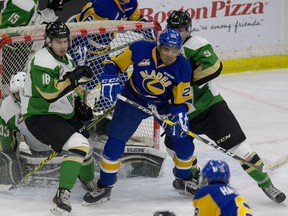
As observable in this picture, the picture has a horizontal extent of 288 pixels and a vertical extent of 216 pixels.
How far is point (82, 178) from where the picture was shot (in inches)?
211

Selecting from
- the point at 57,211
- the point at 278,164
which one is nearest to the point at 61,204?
the point at 57,211

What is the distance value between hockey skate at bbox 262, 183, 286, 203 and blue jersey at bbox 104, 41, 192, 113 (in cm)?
67

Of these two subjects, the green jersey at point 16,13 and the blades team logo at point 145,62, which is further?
the green jersey at point 16,13

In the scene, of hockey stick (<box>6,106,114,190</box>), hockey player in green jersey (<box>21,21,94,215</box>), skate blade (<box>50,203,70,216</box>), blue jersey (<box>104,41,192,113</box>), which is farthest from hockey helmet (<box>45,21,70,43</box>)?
skate blade (<box>50,203,70,216</box>)

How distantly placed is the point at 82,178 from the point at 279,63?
3.68 metres

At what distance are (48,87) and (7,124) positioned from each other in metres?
0.62

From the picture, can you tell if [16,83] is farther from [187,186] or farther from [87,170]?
[187,186]

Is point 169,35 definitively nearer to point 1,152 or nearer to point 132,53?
point 132,53

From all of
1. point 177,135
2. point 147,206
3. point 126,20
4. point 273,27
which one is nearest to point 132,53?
point 177,135

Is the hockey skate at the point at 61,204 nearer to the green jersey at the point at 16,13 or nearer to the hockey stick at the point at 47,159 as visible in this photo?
the hockey stick at the point at 47,159

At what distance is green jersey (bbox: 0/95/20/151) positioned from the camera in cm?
539

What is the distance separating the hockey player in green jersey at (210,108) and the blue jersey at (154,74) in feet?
0.60

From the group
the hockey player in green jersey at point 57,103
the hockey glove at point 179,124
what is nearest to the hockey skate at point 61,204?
the hockey player in green jersey at point 57,103

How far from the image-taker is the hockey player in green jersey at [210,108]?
520 centimetres
